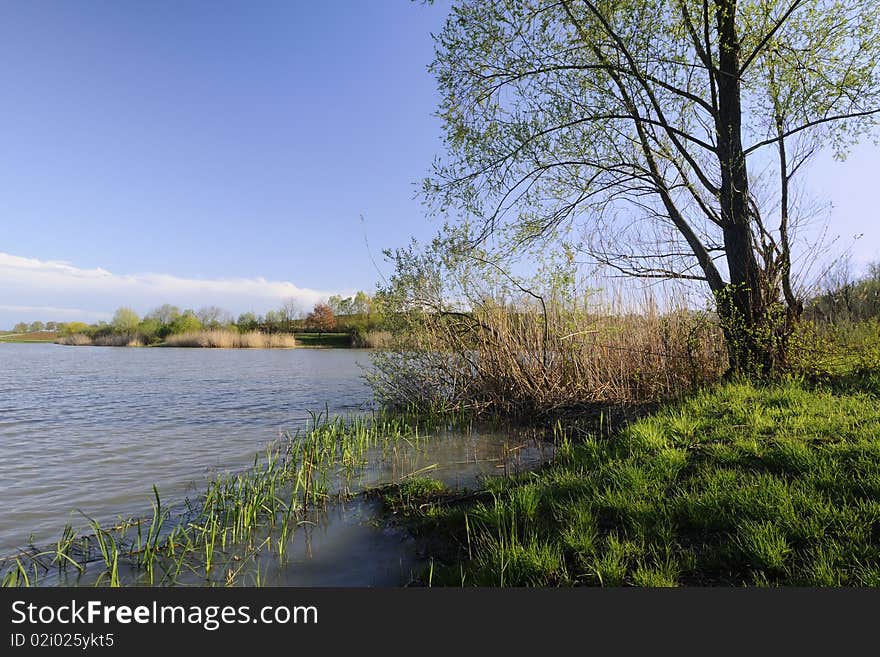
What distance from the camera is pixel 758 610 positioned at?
2.44 meters

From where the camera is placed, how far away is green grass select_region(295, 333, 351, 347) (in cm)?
5122

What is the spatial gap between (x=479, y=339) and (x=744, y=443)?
5.49 m

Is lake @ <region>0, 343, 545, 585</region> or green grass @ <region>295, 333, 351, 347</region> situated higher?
green grass @ <region>295, 333, 351, 347</region>

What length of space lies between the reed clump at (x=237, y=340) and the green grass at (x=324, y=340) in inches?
102

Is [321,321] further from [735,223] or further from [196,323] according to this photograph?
[735,223]

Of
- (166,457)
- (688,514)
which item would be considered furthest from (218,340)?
(688,514)

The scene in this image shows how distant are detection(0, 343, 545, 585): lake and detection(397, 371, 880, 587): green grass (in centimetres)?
69

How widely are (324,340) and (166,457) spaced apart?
154 ft

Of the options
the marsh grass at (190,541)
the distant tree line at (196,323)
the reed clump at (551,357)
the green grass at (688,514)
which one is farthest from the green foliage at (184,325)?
the green grass at (688,514)

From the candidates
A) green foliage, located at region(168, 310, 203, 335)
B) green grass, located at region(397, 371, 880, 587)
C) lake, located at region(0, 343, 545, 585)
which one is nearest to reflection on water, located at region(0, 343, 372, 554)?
lake, located at region(0, 343, 545, 585)

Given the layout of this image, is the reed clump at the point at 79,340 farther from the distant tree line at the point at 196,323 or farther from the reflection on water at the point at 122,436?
the reflection on water at the point at 122,436

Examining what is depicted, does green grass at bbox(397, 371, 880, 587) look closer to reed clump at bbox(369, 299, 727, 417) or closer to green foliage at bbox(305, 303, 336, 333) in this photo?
reed clump at bbox(369, 299, 727, 417)

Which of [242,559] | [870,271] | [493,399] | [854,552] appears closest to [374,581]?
[242,559]

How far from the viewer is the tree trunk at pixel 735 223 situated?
8445mm
